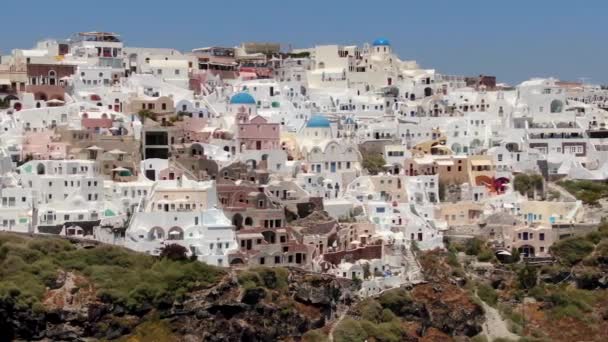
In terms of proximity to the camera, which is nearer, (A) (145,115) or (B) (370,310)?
(B) (370,310)

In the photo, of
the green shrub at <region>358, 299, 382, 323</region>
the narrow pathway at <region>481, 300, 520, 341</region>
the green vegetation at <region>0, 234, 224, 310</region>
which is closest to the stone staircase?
the green shrub at <region>358, 299, 382, 323</region>

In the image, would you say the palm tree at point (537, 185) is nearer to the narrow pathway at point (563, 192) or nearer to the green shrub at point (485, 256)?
the narrow pathway at point (563, 192)

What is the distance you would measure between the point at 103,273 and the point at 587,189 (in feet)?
67.9

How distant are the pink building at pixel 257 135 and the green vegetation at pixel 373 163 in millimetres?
3599

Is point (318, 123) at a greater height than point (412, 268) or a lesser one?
greater

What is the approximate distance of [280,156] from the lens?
159 ft

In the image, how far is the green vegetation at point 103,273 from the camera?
127 feet

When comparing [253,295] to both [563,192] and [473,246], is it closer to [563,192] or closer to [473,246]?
[473,246]

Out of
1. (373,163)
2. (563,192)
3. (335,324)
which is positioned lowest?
(335,324)

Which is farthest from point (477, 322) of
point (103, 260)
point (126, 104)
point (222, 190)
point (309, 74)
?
point (309, 74)

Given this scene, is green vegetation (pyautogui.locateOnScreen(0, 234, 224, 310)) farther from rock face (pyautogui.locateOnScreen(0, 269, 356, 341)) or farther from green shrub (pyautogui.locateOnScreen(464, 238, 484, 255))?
green shrub (pyautogui.locateOnScreen(464, 238, 484, 255))

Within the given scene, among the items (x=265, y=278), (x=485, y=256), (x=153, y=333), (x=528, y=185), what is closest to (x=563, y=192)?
(x=528, y=185)

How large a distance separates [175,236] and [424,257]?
884 cm

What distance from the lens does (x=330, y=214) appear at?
45.3m
